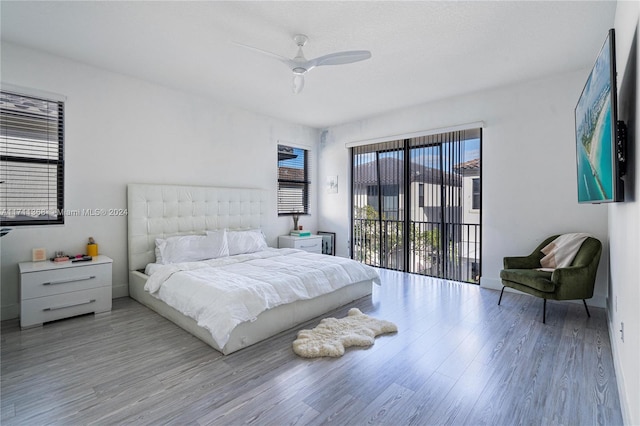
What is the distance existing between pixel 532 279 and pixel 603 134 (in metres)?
1.87

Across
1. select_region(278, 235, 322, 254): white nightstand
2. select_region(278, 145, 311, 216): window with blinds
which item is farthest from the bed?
select_region(278, 145, 311, 216): window with blinds

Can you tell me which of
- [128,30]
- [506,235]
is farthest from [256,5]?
[506,235]

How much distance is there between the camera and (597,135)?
1886mm

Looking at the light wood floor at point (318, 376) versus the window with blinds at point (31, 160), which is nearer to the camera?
the light wood floor at point (318, 376)

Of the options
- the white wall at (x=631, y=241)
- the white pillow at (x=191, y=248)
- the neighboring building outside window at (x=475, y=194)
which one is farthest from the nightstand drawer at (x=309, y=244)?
the white wall at (x=631, y=241)

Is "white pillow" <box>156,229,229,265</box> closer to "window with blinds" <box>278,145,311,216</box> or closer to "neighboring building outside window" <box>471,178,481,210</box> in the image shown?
"window with blinds" <box>278,145,311,216</box>

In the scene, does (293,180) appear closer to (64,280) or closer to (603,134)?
(64,280)

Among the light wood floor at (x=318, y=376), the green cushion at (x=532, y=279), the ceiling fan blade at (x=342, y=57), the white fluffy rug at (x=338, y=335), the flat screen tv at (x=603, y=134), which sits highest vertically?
the ceiling fan blade at (x=342, y=57)

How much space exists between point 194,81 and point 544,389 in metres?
4.66

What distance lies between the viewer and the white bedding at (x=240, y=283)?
2.53m

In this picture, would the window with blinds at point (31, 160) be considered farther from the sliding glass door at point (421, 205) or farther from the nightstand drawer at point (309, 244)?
the sliding glass door at point (421, 205)

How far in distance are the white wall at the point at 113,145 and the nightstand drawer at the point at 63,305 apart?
0.47m

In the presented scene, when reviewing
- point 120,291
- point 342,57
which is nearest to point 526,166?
point 342,57

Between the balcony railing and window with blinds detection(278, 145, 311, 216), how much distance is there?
1204mm
